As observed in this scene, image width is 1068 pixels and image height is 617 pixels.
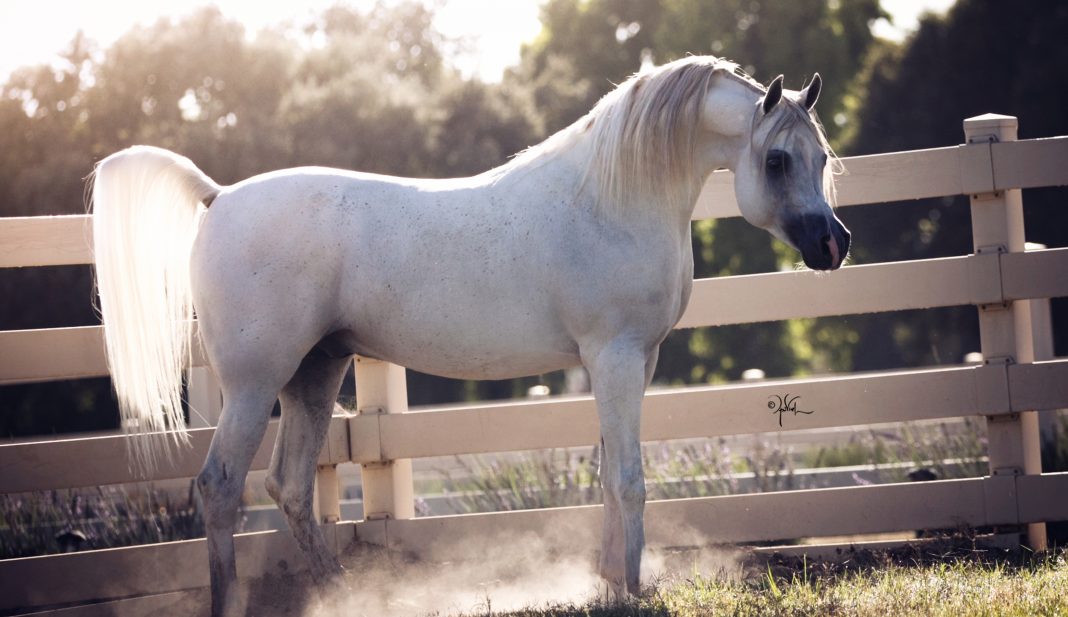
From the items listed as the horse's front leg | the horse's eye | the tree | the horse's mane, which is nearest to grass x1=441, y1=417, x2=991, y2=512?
the horse's front leg

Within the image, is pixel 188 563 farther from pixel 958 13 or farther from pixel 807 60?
pixel 807 60

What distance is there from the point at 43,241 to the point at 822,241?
3537 mm

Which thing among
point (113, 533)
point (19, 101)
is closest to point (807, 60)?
point (19, 101)

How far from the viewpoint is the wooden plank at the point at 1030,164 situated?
5.30 m

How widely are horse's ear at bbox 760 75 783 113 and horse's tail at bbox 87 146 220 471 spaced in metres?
2.28

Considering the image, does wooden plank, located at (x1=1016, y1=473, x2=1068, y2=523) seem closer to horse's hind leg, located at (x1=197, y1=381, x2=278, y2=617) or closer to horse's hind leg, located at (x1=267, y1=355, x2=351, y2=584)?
horse's hind leg, located at (x1=267, y1=355, x2=351, y2=584)

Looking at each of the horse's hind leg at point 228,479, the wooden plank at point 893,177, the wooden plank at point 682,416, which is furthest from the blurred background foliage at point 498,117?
the wooden plank at point 893,177

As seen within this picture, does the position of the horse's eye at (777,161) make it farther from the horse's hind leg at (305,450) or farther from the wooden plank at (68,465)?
the wooden plank at (68,465)

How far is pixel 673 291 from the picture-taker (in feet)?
14.0

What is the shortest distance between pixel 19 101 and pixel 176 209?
16.4 m

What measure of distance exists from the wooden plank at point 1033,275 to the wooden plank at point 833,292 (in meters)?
0.12

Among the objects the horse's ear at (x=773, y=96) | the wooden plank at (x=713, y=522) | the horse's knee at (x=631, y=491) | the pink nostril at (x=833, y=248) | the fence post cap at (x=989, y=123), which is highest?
the fence post cap at (x=989, y=123)

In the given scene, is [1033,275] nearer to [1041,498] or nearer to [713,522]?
[1041,498]

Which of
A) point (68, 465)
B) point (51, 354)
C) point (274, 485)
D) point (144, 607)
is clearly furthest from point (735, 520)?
point (51, 354)
